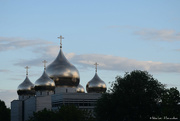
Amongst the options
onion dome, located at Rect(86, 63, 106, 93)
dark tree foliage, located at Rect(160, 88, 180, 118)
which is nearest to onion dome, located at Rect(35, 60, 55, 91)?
onion dome, located at Rect(86, 63, 106, 93)

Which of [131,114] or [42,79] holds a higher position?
[42,79]

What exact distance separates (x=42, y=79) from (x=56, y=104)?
5.76 m

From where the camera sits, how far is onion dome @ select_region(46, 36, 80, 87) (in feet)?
279

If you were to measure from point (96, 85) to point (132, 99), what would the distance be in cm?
4196

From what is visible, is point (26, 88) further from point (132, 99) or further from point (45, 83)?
point (132, 99)

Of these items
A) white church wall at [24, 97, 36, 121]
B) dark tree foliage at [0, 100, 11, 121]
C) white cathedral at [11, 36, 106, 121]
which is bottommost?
dark tree foliage at [0, 100, 11, 121]

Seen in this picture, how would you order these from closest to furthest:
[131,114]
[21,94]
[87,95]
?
[131,114]
[87,95]
[21,94]

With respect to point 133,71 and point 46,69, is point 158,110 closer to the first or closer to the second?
point 133,71

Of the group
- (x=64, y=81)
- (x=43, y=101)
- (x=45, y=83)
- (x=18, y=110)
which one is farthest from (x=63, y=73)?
(x=18, y=110)

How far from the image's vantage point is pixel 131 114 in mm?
56125

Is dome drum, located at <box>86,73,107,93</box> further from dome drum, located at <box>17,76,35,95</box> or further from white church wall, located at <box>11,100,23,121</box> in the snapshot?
white church wall, located at <box>11,100,23,121</box>

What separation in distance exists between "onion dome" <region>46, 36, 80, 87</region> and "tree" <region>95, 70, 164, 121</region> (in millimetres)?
26780

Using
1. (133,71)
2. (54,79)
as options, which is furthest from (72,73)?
(133,71)

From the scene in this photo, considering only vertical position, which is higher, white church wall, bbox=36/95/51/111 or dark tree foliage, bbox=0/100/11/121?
white church wall, bbox=36/95/51/111
